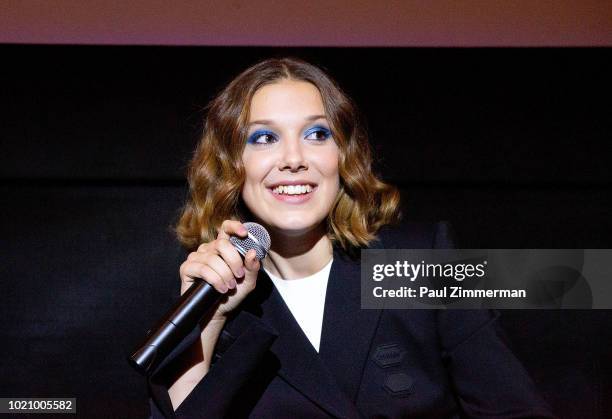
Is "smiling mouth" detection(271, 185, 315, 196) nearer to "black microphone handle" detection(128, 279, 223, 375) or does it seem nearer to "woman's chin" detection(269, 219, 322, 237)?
"woman's chin" detection(269, 219, 322, 237)

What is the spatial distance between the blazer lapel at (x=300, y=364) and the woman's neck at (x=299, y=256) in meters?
0.08

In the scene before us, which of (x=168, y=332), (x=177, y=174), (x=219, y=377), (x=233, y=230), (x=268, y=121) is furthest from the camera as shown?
(x=177, y=174)

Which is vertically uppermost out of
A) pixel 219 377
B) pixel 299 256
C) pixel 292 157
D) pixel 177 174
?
pixel 177 174

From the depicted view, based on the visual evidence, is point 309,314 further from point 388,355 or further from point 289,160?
point 289,160

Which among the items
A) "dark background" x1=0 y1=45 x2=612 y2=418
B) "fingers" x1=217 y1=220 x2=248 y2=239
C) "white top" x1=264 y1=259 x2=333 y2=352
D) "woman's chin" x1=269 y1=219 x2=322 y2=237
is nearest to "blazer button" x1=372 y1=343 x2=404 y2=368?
"white top" x1=264 y1=259 x2=333 y2=352

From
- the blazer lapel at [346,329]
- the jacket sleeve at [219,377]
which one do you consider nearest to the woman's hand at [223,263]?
the jacket sleeve at [219,377]

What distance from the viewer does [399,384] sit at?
0.98 meters

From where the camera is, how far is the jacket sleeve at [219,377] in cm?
91

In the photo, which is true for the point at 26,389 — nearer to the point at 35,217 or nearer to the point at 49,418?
the point at 49,418

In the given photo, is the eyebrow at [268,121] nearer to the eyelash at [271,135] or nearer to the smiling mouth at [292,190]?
the eyelash at [271,135]

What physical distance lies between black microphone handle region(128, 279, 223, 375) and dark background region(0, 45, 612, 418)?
0.70 m

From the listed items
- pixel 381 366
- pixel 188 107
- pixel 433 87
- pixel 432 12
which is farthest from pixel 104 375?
pixel 432 12

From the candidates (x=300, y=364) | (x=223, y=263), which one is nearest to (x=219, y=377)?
(x=300, y=364)

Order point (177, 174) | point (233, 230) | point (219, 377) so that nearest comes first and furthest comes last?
1. point (233, 230)
2. point (219, 377)
3. point (177, 174)
